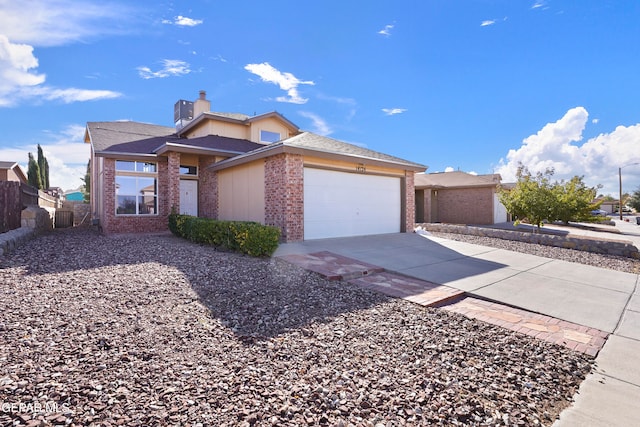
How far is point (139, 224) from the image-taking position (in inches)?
529

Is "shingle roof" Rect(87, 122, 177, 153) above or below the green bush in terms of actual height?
above

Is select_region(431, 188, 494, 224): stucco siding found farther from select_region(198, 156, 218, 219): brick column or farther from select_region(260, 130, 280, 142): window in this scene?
select_region(198, 156, 218, 219): brick column

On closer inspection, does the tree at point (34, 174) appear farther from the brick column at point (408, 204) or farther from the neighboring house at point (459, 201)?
the brick column at point (408, 204)

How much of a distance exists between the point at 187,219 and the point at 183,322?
303 inches

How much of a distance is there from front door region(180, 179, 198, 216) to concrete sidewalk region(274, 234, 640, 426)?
7.36 metres

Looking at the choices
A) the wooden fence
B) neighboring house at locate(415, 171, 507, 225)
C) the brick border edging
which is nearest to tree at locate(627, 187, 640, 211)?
neighboring house at locate(415, 171, 507, 225)

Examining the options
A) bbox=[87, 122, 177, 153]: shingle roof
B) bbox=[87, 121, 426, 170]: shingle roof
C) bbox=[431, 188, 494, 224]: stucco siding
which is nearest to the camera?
bbox=[87, 121, 426, 170]: shingle roof

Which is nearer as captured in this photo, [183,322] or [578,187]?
[183,322]

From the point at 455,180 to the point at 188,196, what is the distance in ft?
64.9

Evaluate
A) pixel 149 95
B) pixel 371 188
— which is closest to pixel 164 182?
pixel 149 95

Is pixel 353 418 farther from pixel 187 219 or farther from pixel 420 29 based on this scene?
pixel 420 29

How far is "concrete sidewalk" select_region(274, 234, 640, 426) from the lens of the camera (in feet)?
9.11

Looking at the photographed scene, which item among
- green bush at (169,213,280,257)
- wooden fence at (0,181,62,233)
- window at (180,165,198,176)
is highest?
window at (180,165,198,176)

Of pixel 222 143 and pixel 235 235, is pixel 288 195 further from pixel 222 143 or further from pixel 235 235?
pixel 222 143
